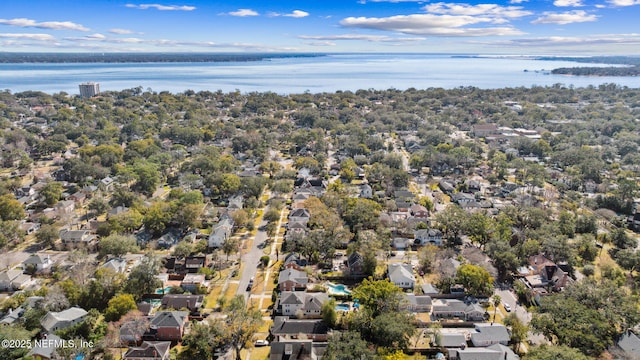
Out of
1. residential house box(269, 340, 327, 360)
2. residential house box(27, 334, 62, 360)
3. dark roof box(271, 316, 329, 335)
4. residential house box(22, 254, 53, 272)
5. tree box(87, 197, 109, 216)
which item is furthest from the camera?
tree box(87, 197, 109, 216)

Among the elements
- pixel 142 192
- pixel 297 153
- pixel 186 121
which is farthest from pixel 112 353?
pixel 186 121

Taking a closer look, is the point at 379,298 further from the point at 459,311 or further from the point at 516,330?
the point at 516,330

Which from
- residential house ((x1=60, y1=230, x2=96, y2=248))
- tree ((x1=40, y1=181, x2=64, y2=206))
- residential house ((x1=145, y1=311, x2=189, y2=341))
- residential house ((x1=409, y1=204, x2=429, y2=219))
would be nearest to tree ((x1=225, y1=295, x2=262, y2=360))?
residential house ((x1=145, y1=311, x2=189, y2=341))

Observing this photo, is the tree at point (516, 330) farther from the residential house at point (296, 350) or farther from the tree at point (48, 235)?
the tree at point (48, 235)

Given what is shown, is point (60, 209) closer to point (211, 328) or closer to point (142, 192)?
point (142, 192)

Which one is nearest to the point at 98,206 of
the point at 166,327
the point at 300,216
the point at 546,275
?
the point at 300,216

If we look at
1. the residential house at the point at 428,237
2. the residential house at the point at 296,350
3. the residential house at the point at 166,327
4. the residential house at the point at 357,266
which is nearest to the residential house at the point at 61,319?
the residential house at the point at 166,327

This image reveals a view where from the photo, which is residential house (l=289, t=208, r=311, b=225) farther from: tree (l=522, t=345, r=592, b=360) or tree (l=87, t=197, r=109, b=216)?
tree (l=522, t=345, r=592, b=360)
